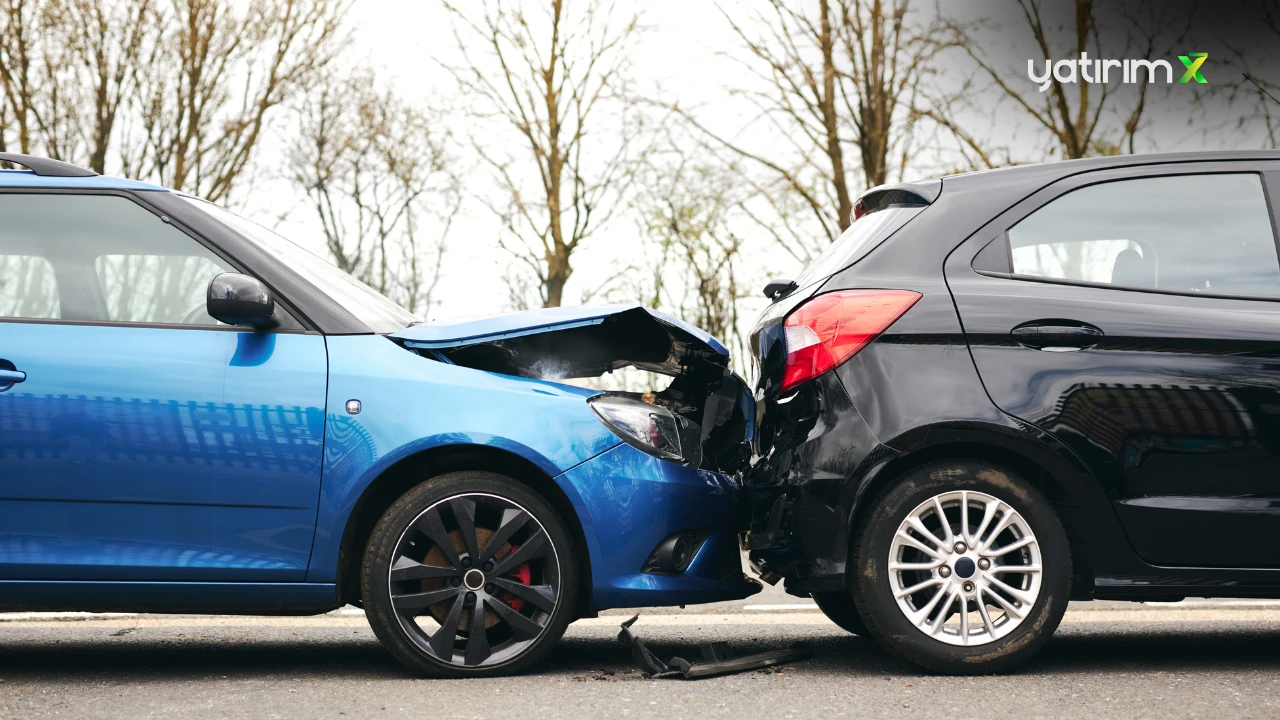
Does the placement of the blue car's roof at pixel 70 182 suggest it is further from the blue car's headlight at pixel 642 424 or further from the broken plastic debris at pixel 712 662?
the broken plastic debris at pixel 712 662

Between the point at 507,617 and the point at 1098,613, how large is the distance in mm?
3433

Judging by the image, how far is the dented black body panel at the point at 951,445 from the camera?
405 centimetres

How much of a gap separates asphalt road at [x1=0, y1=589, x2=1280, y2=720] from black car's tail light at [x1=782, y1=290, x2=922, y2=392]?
3.58 ft

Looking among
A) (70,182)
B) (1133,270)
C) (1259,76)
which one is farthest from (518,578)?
(1259,76)

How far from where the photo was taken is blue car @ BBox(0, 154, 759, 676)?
13.2 feet

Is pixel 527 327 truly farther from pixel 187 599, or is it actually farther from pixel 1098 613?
pixel 1098 613

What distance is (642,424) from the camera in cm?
430

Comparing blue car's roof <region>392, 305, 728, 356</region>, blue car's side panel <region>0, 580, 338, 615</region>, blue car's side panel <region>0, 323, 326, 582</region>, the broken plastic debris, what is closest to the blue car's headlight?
blue car's roof <region>392, 305, 728, 356</region>

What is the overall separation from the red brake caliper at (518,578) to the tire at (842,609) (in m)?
1.40

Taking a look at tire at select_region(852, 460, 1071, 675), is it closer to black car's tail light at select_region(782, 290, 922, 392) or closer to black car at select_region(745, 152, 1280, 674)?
black car at select_region(745, 152, 1280, 674)

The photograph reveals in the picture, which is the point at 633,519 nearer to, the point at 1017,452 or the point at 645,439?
the point at 645,439

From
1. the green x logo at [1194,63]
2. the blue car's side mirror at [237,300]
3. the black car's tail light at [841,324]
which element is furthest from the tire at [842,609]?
the green x logo at [1194,63]

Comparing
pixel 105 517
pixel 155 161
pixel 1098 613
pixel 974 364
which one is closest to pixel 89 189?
pixel 105 517

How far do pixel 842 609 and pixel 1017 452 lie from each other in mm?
1303
